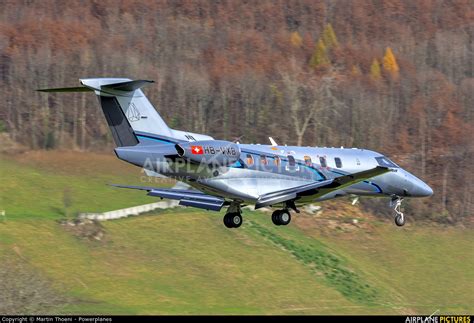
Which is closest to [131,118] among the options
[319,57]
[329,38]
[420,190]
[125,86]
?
[125,86]

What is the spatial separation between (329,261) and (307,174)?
99.4 ft

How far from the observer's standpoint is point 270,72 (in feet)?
411

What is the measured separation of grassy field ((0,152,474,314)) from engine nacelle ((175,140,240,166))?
20.6 metres

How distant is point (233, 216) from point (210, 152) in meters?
5.20

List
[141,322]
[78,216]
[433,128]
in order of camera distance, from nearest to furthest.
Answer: [141,322] < [78,216] < [433,128]

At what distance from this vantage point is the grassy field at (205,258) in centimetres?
6694

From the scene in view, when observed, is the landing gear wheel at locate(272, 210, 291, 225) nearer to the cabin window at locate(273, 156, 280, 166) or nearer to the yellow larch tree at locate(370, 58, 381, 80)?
the cabin window at locate(273, 156, 280, 166)

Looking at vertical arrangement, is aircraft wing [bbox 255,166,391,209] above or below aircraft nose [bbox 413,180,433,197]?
above

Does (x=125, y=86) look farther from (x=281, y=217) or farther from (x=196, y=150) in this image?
(x=281, y=217)

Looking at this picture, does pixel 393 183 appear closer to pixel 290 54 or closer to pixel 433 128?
pixel 433 128

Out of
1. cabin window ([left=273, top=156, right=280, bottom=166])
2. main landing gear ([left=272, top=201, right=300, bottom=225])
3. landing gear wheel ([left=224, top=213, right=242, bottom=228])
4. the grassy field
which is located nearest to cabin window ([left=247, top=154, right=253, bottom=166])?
cabin window ([left=273, top=156, right=280, bottom=166])

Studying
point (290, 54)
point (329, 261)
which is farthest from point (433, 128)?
point (329, 261)

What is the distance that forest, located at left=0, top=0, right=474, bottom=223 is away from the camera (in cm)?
10562

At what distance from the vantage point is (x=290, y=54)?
447 ft
